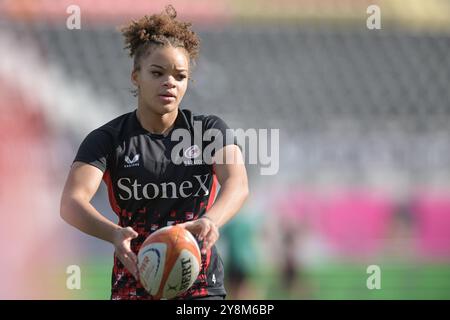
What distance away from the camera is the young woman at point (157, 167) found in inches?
150

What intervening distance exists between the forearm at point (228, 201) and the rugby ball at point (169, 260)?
15 cm

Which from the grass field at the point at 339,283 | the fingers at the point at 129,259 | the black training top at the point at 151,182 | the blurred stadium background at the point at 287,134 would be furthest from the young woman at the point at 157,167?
the grass field at the point at 339,283

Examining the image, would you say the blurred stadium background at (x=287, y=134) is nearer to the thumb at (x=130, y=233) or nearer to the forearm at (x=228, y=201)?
the forearm at (x=228, y=201)

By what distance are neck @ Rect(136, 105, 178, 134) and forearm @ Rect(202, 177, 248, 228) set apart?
1.47 feet

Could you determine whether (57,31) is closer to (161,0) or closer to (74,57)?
(74,57)

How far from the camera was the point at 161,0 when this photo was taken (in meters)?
8.50

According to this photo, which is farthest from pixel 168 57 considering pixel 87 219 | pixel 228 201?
pixel 87 219

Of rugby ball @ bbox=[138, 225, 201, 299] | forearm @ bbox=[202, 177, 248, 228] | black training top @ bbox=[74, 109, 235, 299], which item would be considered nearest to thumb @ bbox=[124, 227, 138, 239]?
rugby ball @ bbox=[138, 225, 201, 299]

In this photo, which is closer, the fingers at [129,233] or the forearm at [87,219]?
the fingers at [129,233]

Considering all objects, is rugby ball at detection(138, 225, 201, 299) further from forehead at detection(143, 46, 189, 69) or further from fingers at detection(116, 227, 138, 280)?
forehead at detection(143, 46, 189, 69)

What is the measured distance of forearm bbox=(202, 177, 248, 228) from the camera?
354 centimetres

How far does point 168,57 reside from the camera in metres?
3.86

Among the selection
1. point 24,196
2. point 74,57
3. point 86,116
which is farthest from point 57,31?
point 24,196

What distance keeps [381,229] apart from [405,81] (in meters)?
1.90
